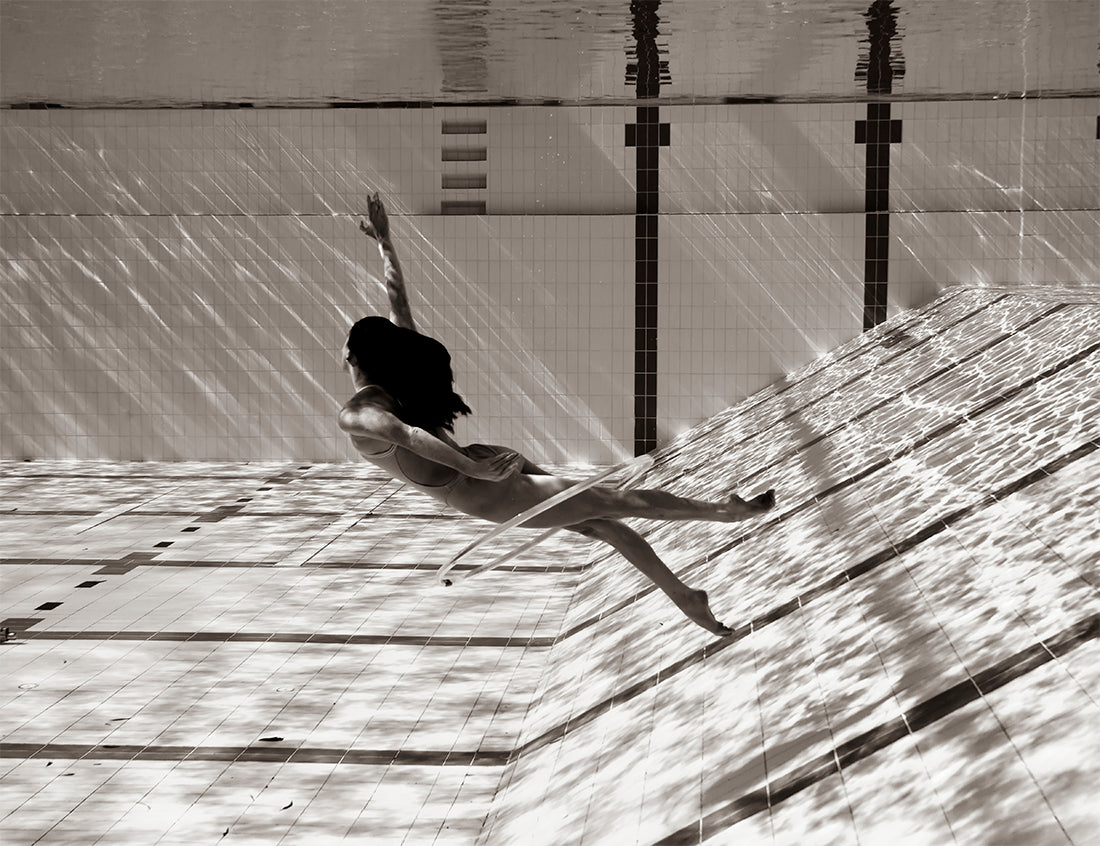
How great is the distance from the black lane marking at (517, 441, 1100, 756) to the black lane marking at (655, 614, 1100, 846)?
114 centimetres

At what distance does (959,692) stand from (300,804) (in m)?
1.95

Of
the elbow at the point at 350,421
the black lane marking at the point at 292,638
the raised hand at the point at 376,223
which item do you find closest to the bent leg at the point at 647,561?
the elbow at the point at 350,421

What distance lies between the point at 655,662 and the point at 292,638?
1.96 m

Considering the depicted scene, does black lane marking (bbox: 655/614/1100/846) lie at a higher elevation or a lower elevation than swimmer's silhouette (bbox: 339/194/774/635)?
lower

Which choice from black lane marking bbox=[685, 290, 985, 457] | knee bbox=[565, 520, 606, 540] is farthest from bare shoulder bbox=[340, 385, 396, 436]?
black lane marking bbox=[685, 290, 985, 457]

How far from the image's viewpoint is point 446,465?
338cm

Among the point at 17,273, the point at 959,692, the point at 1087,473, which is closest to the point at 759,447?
the point at 1087,473

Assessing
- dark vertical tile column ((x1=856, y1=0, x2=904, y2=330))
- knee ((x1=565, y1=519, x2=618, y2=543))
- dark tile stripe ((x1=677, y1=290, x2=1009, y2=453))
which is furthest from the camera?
dark vertical tile column ((x1=856, y1=0, x2=904, y2=330))

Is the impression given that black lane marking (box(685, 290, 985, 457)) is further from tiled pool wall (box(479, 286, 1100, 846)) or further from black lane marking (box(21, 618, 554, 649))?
black lane marking (box(21, 618, 554, 649))

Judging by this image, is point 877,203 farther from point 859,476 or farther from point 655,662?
point 655,662

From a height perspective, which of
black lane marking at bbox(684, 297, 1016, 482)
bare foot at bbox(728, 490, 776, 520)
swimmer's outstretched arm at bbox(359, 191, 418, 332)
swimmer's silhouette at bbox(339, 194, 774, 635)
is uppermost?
swimmer's outstretched arm at bbox(359, 191, 418, 332)

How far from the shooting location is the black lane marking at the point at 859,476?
16.6 feet

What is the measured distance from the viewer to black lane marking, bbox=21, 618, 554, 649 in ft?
17.3

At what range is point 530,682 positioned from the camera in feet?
15.5
